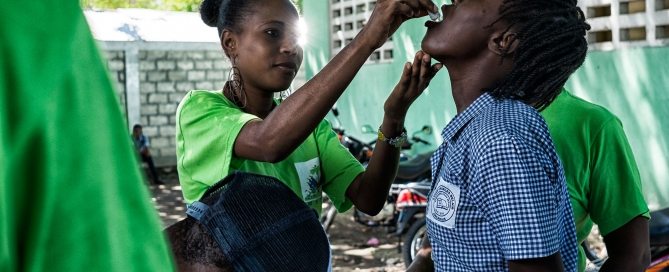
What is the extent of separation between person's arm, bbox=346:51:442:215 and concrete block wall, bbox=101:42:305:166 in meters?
10.8

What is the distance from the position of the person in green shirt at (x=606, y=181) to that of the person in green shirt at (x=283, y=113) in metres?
0.43

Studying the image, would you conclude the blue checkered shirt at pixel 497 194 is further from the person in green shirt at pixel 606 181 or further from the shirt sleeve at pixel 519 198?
the person in green shirt at pixel 606 181

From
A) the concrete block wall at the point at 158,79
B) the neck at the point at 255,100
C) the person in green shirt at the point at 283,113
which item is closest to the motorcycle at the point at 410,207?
the person in green shirt at the point at 283,113

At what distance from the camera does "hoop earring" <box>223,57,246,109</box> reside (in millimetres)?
2139

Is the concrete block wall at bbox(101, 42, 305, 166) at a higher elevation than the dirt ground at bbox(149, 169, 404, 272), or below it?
higher

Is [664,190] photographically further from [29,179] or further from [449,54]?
[29,179]

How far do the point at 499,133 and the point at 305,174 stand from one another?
0.67 m

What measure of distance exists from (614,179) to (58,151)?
5.88 feet

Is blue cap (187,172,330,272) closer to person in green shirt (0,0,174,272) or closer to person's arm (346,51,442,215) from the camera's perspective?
person in green shirt (0,0,174,272)

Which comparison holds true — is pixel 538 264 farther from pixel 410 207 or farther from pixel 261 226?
pixel 410 207

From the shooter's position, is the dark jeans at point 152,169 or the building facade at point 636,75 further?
the dark jeans at point 152,169

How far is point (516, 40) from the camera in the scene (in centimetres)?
180

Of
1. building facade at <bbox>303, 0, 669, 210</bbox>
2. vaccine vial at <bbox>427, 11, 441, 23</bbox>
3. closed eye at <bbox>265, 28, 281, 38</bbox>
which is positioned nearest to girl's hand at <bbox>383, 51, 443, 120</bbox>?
vaccine vial at <bbox>427, 11, 441, 23</bbox>

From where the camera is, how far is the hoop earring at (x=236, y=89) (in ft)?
7.02
